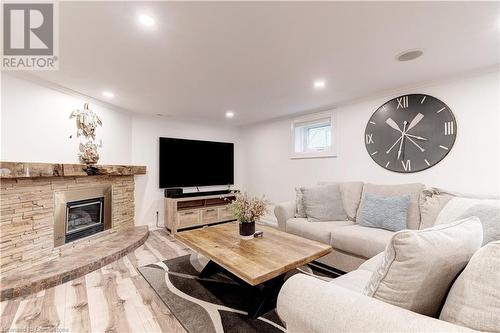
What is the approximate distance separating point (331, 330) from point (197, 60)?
219cm

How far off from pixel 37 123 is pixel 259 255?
113 inches

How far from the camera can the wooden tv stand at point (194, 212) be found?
3943 mm

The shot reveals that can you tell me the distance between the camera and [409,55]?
2.06 meters

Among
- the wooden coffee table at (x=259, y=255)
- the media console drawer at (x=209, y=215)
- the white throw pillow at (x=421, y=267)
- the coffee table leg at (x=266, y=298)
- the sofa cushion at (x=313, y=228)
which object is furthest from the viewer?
the media console drawer at (x=209, y=215)

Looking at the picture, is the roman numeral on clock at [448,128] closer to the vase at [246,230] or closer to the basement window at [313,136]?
the basement window at [313,136]

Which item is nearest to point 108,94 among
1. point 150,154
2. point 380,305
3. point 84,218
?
point 150,154

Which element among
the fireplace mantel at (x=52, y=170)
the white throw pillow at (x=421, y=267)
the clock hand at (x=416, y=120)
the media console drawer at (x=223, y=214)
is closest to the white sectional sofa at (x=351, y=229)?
the clock hand at (x=416, y=120)

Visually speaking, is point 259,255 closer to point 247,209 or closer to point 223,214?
point 247,209

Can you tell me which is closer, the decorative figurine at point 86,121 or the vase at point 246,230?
the vase at point 246,230

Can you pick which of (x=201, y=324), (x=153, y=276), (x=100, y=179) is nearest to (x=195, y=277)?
(x=153, y=276)

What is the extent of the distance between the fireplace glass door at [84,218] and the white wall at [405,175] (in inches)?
116

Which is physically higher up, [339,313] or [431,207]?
[431,207]

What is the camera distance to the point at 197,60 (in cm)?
213

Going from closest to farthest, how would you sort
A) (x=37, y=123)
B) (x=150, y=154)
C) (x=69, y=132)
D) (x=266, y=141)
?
(x=37, y=123) < (x=69, y=132) < (x=150, y=154) < (x=266, y=141)
